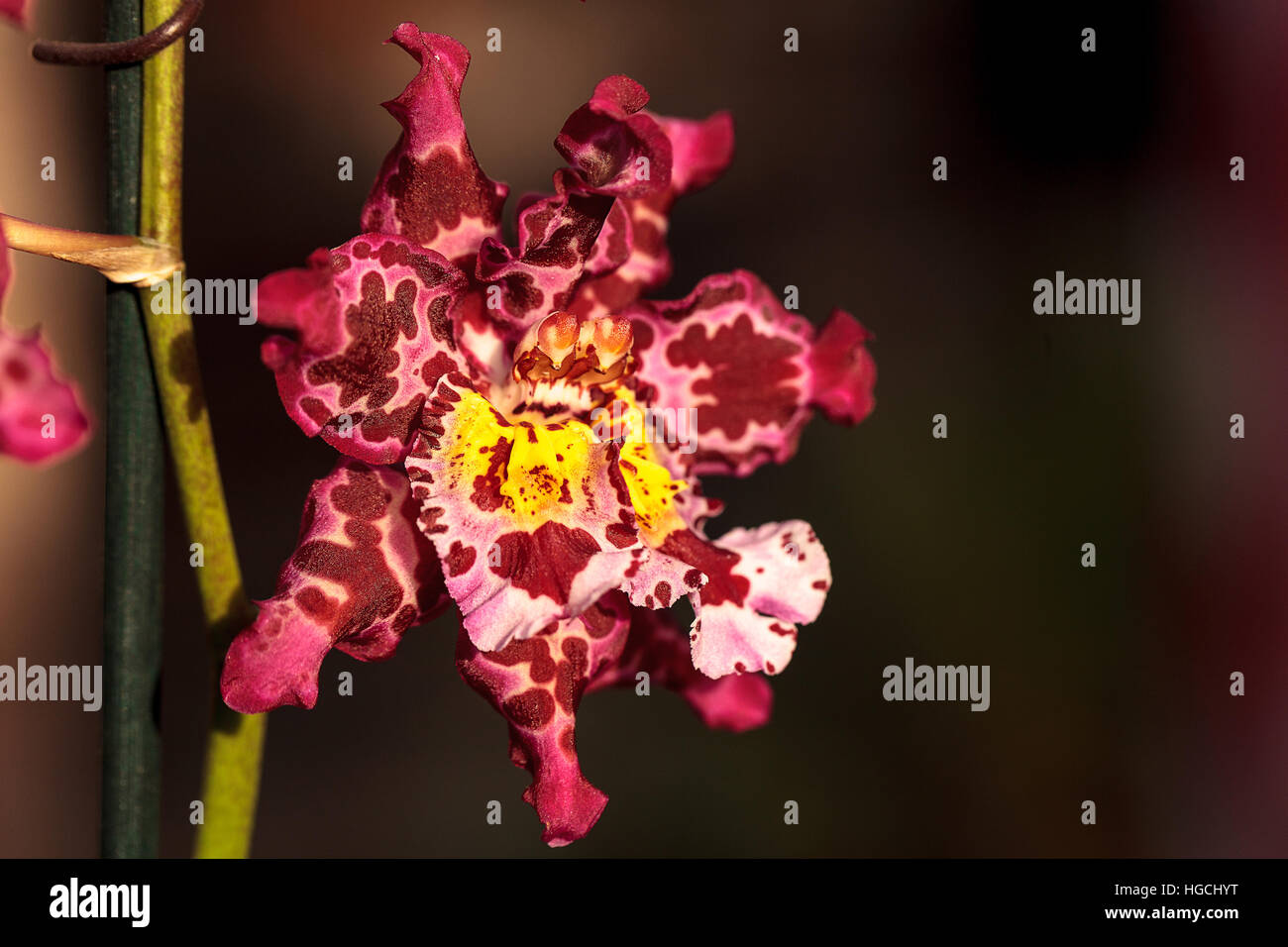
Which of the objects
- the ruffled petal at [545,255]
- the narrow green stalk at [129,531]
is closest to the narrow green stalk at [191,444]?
the narrow green stalk at [129,531]

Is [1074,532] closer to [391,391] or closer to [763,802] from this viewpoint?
[763,802]

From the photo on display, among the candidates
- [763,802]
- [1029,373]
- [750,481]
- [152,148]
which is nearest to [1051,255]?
[1029,373]

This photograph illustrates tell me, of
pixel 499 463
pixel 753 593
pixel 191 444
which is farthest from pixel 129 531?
pixel 753 593

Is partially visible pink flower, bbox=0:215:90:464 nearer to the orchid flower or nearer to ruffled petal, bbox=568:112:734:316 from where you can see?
the orchid flower

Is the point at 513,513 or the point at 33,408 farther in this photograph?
the point at 513,513

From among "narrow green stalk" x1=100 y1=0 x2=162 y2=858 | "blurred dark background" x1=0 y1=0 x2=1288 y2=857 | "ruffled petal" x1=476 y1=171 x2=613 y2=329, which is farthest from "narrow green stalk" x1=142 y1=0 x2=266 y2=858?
"blurred dark background" x1=0 y1=0 x2=1288 y2=857

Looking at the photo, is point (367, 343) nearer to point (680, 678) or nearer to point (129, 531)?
point (129, 531)

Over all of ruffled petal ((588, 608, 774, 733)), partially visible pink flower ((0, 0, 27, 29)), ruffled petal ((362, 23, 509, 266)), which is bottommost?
ruffled petal ((588, 608, 774, 733))
